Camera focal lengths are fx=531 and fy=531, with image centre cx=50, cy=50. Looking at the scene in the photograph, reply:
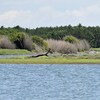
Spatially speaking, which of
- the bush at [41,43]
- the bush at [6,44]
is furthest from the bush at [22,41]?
the bush at [41,43]

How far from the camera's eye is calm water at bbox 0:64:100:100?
32428mm

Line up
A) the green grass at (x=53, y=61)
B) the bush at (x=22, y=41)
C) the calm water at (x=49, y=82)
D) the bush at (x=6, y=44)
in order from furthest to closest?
the bush at (x=6, y=44) → the bush at (x=22, y=41) → the green grass at (x=53, y=61) → the calm water at (x=49, y=82)

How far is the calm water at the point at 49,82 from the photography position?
32.4 m

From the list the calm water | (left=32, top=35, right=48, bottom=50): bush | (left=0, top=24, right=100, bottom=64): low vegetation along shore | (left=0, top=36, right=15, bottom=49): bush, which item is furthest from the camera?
(left=0, top=36, right=15, bottom=49): bush

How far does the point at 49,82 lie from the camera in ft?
133

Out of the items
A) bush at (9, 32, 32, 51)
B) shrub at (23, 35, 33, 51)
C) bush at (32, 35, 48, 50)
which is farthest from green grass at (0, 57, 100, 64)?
A: bush at (9, 32, 32, 51)

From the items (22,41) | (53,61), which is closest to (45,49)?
(22,41)

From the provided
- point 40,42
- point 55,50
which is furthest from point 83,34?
point 55,50

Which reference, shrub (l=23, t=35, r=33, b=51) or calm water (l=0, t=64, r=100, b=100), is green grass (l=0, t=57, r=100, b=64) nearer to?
calm water (l=0, t=64, r=100, b=100)

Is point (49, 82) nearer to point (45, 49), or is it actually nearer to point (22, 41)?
point (45, 49)

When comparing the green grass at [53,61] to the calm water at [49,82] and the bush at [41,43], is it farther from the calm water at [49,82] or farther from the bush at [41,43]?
the bush at [41,43]

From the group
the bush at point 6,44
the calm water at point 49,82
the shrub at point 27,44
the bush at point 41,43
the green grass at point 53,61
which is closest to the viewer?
the calm water at point 49,82

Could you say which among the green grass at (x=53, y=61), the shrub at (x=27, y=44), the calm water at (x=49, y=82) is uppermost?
the shrub at (x=27, y=44)

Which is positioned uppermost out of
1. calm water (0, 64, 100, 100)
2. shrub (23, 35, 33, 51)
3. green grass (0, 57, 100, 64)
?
shrub (23, 35, 33, 51)
